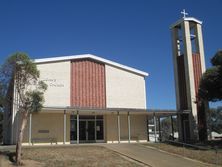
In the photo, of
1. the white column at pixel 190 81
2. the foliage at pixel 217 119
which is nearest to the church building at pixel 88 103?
the white column at pixel 190 81

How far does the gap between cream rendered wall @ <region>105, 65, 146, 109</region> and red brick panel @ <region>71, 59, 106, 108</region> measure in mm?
681

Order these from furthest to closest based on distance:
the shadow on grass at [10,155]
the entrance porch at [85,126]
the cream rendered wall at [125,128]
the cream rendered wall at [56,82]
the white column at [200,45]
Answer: the white column at [200,45], the cream rendered wall at [125,128], the cream rendered wall at [56,82], the entrance porch at [85,126], the shadow on grass at [10,155]

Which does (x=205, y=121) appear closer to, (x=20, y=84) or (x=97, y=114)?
(x=97, y=114)

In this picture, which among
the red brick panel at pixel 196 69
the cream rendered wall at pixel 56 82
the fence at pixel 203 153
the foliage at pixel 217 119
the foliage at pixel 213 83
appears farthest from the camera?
the foliage at pixel 217 119

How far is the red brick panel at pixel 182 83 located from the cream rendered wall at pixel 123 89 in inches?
147

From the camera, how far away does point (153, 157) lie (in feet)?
62.8

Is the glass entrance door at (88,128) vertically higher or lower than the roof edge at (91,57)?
lower

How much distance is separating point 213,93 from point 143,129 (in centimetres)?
777

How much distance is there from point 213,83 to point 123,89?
8691 millimetres

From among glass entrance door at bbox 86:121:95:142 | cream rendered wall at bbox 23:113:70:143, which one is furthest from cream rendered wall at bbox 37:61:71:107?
glass entrance door at bbox 86:121:95:142

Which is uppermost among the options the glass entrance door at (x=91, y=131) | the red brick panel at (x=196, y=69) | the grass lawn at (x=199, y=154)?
the red brick panel at (x=196, y=69)

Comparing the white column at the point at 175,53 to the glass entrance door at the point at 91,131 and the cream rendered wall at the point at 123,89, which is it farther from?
the glass entrance door at the point at 91,131

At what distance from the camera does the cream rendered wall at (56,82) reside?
27672mm

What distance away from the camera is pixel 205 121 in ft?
98.8
